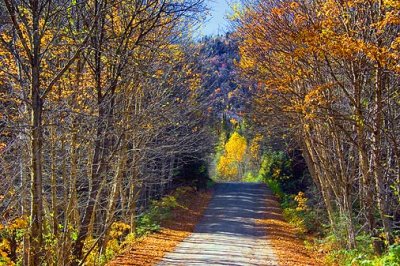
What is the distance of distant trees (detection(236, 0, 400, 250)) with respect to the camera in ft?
25.6

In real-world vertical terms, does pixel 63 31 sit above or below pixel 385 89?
above

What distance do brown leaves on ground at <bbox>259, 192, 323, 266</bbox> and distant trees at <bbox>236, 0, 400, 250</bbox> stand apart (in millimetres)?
1609

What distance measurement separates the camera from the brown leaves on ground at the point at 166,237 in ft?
38.3

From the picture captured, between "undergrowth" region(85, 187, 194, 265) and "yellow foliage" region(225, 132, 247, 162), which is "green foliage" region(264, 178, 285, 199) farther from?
"yellow foliage" region(225, 132, 247, 162)

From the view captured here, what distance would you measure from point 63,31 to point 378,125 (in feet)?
17.7

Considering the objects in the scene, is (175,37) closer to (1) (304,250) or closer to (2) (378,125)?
(2) (378,125)

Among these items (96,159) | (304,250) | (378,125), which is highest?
(378,125)

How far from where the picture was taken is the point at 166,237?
16.2 m

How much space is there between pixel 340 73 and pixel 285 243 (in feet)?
27.1

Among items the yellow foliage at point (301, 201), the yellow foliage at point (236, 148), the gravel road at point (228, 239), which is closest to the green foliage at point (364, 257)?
the gravel road at point (228, 239)

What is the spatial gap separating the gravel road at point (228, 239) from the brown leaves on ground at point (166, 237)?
317 mm

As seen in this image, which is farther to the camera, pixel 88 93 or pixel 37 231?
pixel 88 93

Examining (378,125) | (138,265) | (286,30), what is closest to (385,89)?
(378,125)

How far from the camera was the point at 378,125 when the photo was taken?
8.29 m
